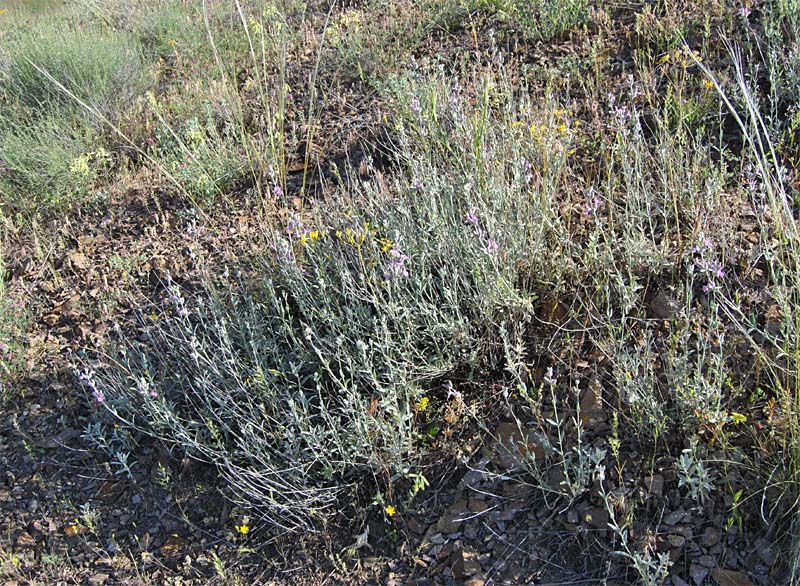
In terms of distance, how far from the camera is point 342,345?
9.91 ft

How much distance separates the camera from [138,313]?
3.74 metres

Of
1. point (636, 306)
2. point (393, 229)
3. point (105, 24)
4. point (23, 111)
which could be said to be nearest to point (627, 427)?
point (636, 306)

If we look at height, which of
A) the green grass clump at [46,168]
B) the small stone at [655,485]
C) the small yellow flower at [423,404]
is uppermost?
the green grass clump at [46,168]

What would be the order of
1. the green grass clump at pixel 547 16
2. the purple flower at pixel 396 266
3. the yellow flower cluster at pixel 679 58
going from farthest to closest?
1. the green grass clump at pixel 547 16
2. the yellow flower cluster at pixel 679 58
3. the purple flower at pixel 396 266

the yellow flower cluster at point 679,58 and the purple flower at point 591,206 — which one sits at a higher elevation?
the yellow flower cluster at point 679,58

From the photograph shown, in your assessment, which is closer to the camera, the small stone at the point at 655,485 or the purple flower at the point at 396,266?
the small stone at the point at 655,485

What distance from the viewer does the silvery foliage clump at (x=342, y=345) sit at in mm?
2779

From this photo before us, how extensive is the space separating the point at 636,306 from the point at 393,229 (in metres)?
1.07

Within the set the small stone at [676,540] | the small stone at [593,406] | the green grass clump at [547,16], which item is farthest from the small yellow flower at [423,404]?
the green grass clump at [547,16]

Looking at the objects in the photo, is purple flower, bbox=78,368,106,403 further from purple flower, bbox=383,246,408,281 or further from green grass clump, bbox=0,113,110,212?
green grass clump, bbox=0,113,110,212

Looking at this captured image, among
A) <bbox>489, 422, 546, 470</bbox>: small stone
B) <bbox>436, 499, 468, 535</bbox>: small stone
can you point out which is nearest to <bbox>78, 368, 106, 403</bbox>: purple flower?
<bbox>436, 499, 468, 535</bbox>: small stone

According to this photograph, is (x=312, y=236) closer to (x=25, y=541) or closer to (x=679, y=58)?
(x=25, y=541)

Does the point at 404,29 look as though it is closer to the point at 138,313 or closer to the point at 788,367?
the point at 138,313

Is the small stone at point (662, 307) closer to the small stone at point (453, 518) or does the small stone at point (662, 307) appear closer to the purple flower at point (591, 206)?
the purple flower at point (591, 206)
